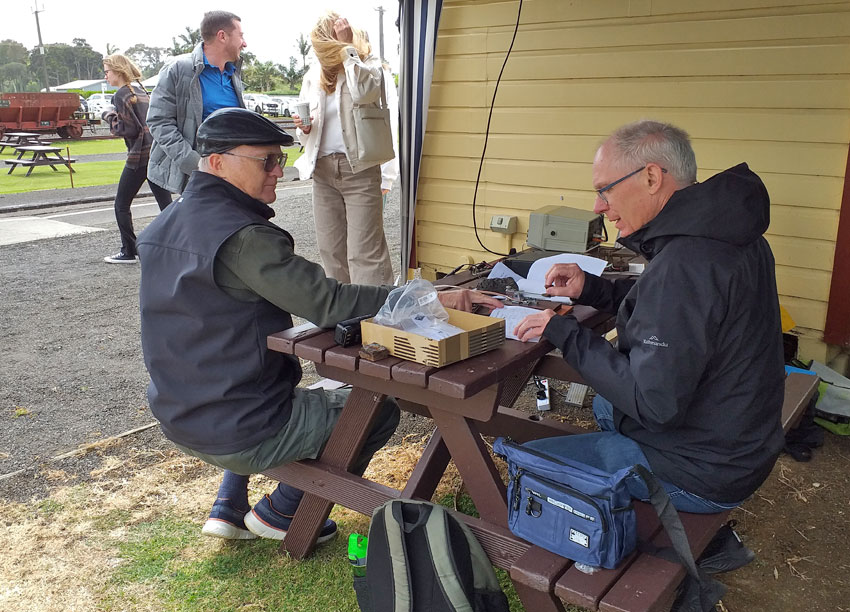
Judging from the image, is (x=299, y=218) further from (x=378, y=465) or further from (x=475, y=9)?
(x=378, y=465)

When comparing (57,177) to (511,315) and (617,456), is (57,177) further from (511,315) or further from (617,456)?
(617,456)

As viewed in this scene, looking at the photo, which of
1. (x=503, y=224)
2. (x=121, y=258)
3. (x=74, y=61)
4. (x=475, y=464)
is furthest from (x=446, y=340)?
(x=74, y=61)

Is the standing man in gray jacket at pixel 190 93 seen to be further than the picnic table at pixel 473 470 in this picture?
Yes

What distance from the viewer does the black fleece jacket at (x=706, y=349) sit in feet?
6.15

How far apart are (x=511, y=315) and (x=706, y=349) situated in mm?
823

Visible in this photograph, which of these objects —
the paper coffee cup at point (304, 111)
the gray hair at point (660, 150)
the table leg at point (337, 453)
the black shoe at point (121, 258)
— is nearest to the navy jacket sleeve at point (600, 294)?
the gray hair at point (660, 150)

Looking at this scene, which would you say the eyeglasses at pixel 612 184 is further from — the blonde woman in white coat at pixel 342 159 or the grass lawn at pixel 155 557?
the blonde woman in white coat at pixel 342 159

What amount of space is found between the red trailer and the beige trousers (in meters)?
24.9

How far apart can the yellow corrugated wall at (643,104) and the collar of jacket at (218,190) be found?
308cm

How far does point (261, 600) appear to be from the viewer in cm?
262

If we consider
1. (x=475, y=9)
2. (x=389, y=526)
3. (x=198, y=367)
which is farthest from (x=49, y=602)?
(x=475, y=9)

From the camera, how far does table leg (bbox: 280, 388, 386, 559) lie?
8.22 feet

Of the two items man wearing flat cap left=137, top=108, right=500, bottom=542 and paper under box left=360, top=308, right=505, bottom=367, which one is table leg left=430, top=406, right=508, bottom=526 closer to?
paper under box left=360, top=308, right=505, bottom=367

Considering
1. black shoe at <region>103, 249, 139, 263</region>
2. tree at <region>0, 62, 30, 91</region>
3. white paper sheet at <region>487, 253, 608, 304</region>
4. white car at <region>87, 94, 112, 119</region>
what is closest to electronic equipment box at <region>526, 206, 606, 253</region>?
white paper sheet at <region>487, 253, 608, 304</region>
